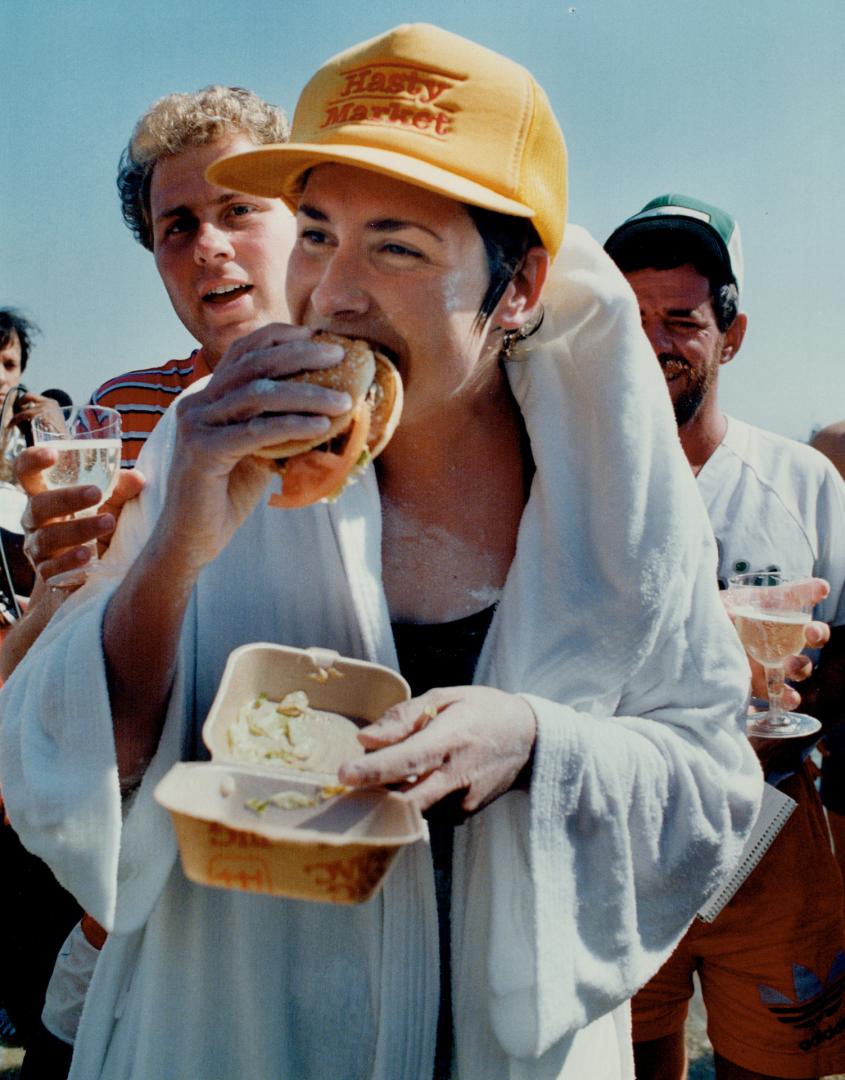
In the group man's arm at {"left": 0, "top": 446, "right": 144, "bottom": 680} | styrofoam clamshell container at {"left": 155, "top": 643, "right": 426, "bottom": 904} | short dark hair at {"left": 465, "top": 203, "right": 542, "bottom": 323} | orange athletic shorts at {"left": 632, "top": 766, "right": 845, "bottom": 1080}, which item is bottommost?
orange athletic shorts at {"left": 632, "top": 766, "right": 845, "bottom": 1080}

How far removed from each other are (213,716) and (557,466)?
3.36ft

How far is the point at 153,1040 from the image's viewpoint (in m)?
1.84

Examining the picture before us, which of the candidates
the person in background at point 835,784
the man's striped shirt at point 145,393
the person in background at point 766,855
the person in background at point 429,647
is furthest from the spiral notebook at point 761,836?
the man's striped shirt at point 145,393

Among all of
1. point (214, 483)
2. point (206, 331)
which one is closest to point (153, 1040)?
point (214, 483)

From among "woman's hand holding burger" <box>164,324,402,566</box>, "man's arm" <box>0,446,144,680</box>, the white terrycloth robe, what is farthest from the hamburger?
"man's arm" <box>0,446,144,680</box>

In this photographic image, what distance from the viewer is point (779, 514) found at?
11.5ft

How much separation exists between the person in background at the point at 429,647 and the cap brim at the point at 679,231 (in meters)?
1.85

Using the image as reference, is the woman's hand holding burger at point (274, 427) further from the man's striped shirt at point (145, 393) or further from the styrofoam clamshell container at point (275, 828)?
the man's striped shirt at point (145, 393)

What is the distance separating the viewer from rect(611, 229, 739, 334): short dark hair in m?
3.89

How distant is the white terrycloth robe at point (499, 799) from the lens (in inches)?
69.8

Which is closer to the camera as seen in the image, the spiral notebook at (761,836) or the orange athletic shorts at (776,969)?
the spiral notebook at (761,836)

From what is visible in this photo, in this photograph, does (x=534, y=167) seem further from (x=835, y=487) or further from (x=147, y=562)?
(x=835, y=487)

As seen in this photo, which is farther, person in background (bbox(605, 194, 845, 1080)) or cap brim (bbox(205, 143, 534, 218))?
person in background (bbox(605, 194, 845, 1080))

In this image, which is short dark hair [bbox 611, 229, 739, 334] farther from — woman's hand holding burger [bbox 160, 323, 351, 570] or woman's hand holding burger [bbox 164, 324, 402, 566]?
woman's hand holding burger [bbox 160, 323, 351, 570]
